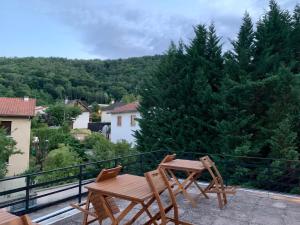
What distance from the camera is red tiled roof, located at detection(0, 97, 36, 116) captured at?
17.0 m

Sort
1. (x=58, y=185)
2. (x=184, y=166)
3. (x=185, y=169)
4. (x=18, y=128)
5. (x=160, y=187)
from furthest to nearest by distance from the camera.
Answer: (x=18, y=128), (x=58, y=185), (x=184, y=166), (x=185, y=169), (x=160, y=187)

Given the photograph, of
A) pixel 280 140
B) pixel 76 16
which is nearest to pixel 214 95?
pixel 280 140

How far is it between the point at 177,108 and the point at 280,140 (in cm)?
325

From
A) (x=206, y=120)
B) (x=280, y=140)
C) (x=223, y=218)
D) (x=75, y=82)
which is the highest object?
(x=75, y=82)

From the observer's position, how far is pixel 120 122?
2422 cm

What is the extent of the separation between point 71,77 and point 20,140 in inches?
1316

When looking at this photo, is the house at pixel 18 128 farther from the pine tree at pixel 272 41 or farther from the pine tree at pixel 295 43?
the pine tree at pixel 295 43

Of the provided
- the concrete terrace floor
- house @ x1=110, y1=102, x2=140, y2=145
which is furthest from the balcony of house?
house @ x1=110, y1=102, x2=140, y2=145

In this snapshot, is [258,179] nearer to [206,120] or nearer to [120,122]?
[206,120]

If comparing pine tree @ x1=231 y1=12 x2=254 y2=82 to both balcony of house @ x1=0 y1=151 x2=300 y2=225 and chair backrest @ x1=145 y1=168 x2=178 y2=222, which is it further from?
chair backrest @ x1=145 y1=168 x2=178 y2=222

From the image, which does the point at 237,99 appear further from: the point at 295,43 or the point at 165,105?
the point at 295,43

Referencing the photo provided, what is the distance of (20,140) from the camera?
56.3ft

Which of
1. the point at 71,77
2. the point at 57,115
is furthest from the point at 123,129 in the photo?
the point at 71,77

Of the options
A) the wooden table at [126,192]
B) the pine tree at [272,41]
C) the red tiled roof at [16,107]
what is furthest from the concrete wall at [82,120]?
the wooden table at [126,192]
